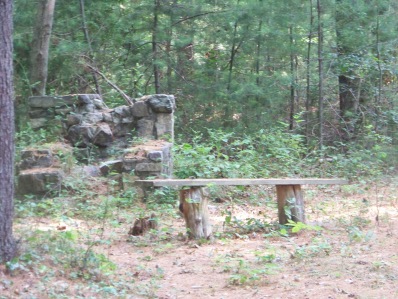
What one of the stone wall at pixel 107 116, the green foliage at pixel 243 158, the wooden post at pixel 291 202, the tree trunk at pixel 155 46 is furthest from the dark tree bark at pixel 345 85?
the wooden post at pixel 291 202

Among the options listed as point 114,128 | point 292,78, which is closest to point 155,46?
point 292,78

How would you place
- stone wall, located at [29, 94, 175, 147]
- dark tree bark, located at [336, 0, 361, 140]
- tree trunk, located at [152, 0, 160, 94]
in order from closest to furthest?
stone wall, located at [29, 94, 175, 147] → dark tree bark, located at [336, 0, 361, 140] → tree trunk, located at [152, 0, 160, 94]

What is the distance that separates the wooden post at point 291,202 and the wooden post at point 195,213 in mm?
1115

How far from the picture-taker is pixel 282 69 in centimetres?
1706

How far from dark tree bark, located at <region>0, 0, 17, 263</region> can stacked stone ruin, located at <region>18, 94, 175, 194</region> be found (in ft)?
15.4

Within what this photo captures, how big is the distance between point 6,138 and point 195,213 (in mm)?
2825

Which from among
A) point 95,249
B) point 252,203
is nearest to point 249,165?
point 252,203

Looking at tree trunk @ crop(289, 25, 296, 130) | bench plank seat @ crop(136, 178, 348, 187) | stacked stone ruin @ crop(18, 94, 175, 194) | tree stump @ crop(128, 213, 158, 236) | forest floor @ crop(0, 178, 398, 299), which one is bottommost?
forest floor @ crop(0, 178, 398, 299)

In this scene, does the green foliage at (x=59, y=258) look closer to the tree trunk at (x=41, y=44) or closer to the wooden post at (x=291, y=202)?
the wooden post at (x=291, y=202)

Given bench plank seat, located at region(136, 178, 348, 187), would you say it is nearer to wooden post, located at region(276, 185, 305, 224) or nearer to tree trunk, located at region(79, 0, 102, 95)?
wooden post, located at region(276, 185, 305, 224)

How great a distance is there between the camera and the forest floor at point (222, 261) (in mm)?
5188

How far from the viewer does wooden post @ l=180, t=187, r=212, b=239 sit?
286 inches

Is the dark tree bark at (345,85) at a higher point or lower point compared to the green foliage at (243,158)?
higher

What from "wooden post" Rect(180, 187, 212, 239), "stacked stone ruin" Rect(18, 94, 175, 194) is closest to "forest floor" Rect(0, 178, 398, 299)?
"wooden post" Rect(180, 187, 212, 239)
